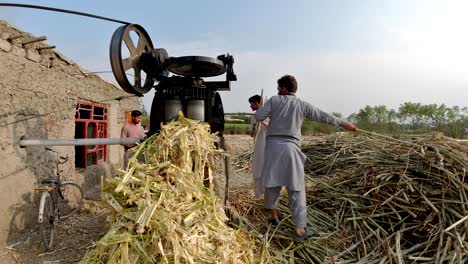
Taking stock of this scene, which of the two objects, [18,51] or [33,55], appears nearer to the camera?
[18,51]

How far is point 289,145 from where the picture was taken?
3107 millimetres

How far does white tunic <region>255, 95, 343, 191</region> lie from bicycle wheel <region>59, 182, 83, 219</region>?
287 centimetres

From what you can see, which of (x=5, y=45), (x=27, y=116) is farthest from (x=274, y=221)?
(x=5, y=45)

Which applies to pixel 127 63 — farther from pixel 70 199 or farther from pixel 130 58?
pixel 70 199

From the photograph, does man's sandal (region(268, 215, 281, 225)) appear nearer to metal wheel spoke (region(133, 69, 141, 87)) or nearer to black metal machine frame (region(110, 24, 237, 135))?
black metal machine frame (region(110, 24, 237, 135))

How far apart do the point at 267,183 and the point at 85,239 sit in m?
2.15

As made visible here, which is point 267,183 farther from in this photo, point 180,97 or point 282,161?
point 180,97

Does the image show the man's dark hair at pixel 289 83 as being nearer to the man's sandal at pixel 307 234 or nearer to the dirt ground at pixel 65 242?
the dirt ground at pixel 65 242

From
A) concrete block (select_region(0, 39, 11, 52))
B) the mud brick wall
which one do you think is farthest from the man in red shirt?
concrete block (select_region(0, 39, 11, 52))

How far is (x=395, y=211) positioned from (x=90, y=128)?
5765 millimetres

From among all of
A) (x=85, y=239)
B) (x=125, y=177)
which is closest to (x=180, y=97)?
(x=125, y=177)

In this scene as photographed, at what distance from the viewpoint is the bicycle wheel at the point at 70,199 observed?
14.5 feet

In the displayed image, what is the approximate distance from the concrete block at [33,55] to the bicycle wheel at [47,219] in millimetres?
1769

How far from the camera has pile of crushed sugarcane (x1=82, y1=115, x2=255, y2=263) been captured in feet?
6.90
